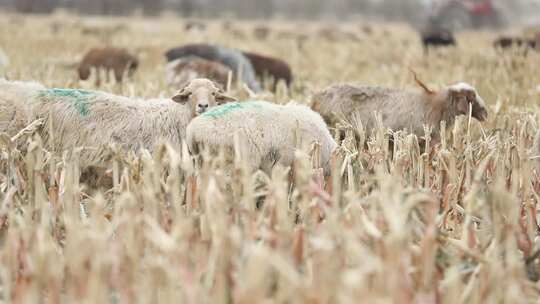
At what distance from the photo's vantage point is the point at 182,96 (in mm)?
5410

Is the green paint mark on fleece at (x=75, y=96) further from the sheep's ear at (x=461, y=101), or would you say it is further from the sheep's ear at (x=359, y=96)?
the sheep's ear at (x=461, y=101)

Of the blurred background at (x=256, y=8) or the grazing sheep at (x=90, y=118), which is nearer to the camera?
the grazing sheep at (x=90, y=118)

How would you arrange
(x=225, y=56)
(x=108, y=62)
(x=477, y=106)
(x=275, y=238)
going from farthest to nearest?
(x=108, y=62) → (x=225, y=56) → (x=477, y=106) → (x=275, y=238)

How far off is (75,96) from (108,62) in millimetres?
6205

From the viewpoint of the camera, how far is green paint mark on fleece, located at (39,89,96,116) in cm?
501

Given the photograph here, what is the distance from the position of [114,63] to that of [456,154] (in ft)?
24.0

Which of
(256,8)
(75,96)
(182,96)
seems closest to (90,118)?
(75,96)

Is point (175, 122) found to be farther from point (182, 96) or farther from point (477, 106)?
point (477, 106)

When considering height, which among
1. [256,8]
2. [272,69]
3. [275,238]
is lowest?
[256,8]

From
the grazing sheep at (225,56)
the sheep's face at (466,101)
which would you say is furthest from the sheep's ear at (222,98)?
the grazing sheep at (225,56)

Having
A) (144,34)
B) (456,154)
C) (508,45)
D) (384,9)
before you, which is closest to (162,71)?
(456,154)

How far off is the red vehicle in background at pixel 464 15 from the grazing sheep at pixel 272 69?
2723cm

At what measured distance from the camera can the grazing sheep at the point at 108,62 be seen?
1094 cm

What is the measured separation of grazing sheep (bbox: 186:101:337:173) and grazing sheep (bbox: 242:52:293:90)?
6.51 meters
